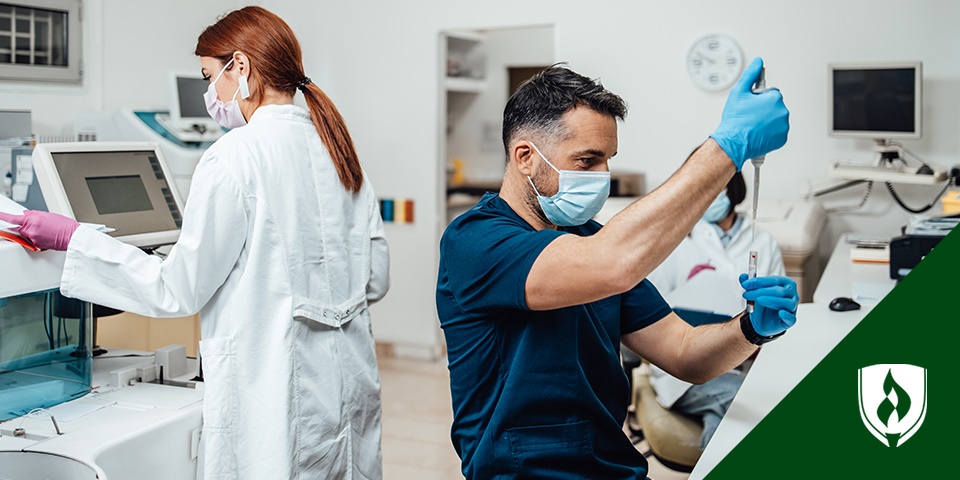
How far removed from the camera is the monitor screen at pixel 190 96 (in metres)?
3.94

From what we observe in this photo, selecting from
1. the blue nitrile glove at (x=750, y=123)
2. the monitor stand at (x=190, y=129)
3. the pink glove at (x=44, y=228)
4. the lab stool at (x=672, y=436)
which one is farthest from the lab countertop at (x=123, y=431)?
the monitor stand at (x=190, y=129)

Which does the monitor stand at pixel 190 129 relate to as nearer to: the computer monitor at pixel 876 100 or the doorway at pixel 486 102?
the doorway at pixel 486 102

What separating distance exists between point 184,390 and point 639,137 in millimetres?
3032

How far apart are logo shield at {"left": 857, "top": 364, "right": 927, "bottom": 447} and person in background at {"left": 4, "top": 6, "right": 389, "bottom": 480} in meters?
1.05

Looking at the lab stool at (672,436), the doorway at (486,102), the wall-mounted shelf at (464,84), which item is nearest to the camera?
the lab stool at (672,436)

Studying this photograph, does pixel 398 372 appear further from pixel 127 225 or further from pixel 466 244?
pixel 466 244

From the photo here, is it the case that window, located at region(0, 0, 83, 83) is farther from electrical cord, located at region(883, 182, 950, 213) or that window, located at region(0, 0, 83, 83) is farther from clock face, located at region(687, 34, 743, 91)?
electrical cord, located at region(883, 182, 950, 213)

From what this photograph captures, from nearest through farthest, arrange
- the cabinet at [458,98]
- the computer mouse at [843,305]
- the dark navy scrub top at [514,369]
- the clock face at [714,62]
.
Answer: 1. the dark navy scrub top at [514,369]
2. the computer mouse at [843,305]
3. the clock face at [714,62]
4. the cabinet at [458,98]

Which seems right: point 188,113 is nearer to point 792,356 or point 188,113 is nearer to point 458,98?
point 458,98

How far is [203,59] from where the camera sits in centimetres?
188

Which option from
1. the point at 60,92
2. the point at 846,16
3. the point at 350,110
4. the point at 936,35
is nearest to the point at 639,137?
the point at 846,16

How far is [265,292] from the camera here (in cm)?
172

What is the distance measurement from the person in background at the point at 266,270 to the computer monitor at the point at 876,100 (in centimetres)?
259

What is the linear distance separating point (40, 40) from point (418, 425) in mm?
2365
